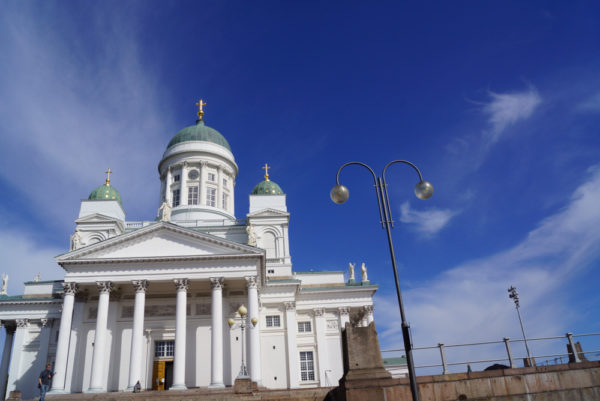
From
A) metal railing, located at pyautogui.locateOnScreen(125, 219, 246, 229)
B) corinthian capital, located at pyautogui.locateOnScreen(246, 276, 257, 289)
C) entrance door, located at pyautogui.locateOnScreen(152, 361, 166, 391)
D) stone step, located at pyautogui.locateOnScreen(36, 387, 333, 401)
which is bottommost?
stone step, located at pyautogui.locateOnScreen(36, 387, 333, 401)

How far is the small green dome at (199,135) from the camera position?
50.2 metres

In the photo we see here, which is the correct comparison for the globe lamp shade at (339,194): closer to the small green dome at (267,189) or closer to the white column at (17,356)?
the small green dome at (267,189)

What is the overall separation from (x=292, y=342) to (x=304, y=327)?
A: 2.61 meters

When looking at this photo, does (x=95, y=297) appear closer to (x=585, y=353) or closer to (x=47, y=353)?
(x=47, y=353)

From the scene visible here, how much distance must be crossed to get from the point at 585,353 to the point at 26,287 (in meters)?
40.1

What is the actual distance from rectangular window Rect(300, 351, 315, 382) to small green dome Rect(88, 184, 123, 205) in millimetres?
23696

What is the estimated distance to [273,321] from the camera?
36.9 metres

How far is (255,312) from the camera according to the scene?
30828 millimetres

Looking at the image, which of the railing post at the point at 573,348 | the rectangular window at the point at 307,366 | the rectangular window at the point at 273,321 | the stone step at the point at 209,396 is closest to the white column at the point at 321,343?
the rectangular window at the point at 307,366

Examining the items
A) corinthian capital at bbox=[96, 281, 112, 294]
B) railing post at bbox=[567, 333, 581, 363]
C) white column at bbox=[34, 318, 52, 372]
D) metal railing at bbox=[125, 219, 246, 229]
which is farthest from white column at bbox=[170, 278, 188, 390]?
railing post at bbox=[567, 333, 581, 363]

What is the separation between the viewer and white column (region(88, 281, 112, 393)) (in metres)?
28.4

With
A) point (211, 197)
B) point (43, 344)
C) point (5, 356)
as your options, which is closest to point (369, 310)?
point (211, 197)

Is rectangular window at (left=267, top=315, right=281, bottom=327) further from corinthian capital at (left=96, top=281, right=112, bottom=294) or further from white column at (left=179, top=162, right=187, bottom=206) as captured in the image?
white column at (left=179, top=162, right=187, bottom=206)

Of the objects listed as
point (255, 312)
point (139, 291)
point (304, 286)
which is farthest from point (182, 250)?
point (304, 286)
